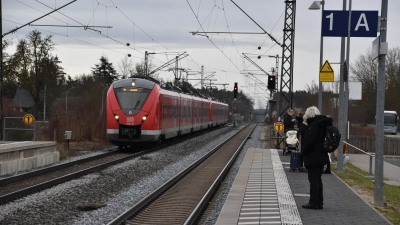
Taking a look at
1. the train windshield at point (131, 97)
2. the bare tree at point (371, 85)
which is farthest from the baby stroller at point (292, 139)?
the bare tree at point (371, 85)

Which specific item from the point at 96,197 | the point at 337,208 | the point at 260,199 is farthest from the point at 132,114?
the point at 337,208

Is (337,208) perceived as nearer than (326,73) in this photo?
Yes

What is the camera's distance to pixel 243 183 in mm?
14836

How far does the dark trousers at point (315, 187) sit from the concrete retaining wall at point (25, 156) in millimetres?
8830

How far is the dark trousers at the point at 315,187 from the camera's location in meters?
10.9

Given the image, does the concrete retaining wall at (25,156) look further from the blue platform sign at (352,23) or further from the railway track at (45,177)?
the blue platform sign at (352,23)

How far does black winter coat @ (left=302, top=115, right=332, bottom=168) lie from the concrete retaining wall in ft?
29.2

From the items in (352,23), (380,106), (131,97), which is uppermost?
(352,23)

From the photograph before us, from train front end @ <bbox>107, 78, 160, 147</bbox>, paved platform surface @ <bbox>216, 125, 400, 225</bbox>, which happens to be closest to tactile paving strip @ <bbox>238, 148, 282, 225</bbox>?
paved platform surface @ <bbox>216, 125, 400, 225</bbox>

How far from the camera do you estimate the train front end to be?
85.0 ft

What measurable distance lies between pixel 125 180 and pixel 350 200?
621cm

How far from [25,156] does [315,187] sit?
33.2ft

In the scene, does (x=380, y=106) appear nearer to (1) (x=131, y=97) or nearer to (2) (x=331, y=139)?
(2) (x=331, y=139)

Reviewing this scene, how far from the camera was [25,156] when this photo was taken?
18.1 meters
